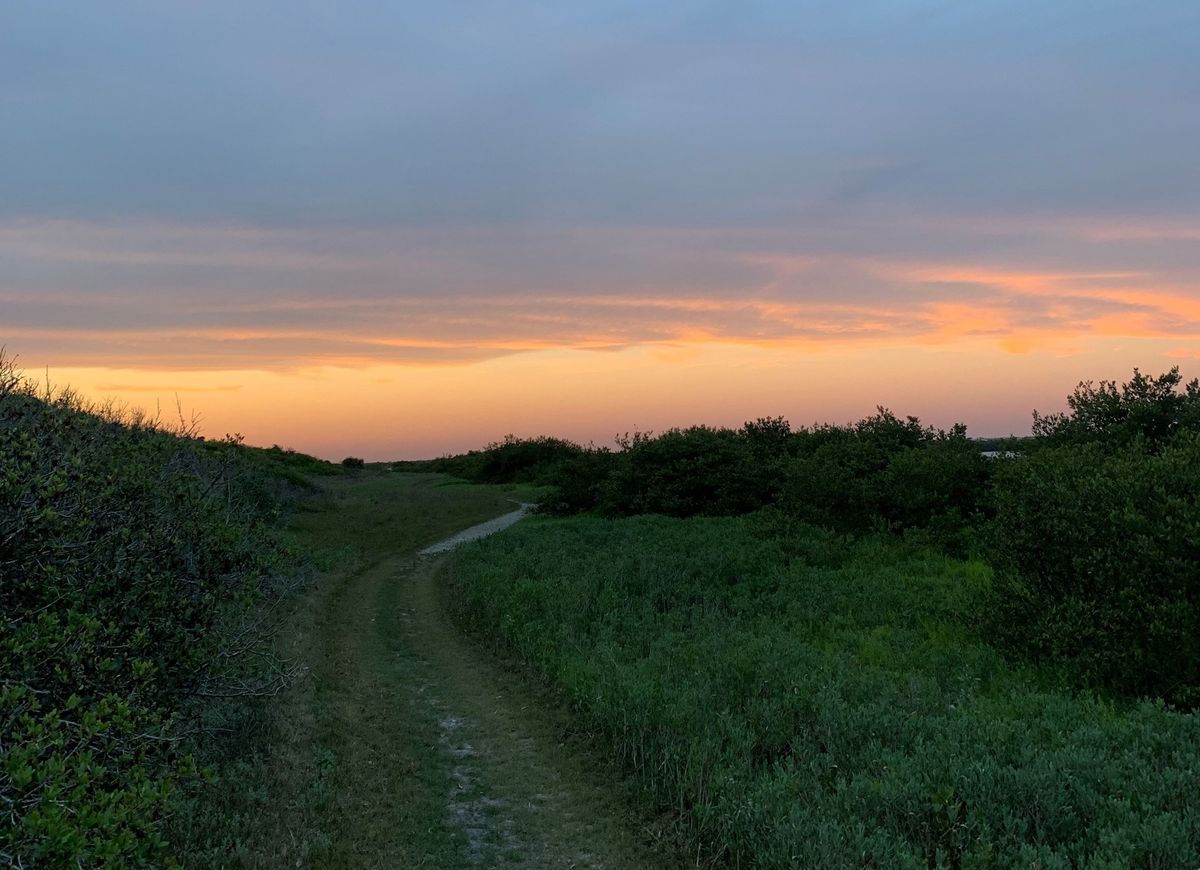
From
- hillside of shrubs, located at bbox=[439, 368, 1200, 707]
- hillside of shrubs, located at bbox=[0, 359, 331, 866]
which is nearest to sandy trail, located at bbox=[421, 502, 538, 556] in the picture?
hillside of shrubs, located at bbox=[439, 368, 1200, 707]

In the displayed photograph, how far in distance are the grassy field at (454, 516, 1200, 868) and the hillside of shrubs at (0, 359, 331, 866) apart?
14.9ft

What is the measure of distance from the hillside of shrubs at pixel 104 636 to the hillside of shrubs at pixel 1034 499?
1051 centimetres

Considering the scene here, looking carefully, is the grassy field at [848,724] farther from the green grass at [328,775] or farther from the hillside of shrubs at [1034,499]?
the green grass at [328,775]

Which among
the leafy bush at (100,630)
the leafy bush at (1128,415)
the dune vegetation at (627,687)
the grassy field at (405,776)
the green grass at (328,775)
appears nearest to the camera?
the leafy bush at (100,630)

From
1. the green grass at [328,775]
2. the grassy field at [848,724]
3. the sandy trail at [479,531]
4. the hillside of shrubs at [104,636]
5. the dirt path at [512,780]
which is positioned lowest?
the dirt path at [512,780]

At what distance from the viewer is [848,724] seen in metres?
8.05

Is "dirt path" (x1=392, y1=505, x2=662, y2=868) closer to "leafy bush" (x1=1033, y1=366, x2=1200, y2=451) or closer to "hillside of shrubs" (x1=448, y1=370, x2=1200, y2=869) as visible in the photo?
"hillside of shrubs" (x1=448, y1=370, x2=1200, y2=869)

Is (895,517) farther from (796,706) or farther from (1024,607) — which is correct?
(796,706)

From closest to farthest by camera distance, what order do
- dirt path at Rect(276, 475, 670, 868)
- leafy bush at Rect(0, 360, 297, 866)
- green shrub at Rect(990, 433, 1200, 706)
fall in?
1. leafy bush at Rect(0, 360, 297, 866)
2. dirt path at Rect(276, 475, 670, 868)
3. green shrub at Rect(990, 433, 1200, 706)

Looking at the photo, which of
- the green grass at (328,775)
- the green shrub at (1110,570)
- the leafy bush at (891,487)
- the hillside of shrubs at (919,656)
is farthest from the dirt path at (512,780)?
the leafy bush at (891,487)

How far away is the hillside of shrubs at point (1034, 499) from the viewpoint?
9703mm

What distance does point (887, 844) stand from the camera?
580 cm

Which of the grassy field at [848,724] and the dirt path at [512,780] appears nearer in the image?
the grassy field at [848,724]

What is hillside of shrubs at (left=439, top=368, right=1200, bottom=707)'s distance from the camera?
9.70 meters
